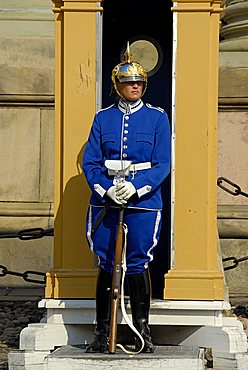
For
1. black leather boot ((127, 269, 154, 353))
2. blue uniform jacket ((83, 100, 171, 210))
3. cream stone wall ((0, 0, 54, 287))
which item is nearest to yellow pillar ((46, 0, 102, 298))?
blue uniform jacket ((83, 100, 171, 210))

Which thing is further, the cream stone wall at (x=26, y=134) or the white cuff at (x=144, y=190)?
the cream stone wall at (x=26, y=134)

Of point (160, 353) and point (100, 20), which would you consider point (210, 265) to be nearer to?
point (160, 353)

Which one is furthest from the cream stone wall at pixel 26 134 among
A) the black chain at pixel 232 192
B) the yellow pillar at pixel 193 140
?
the yellow pillar at pixel 193 140

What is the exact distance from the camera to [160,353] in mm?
7430

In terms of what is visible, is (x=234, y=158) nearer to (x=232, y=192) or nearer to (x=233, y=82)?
(x=233, y=82)

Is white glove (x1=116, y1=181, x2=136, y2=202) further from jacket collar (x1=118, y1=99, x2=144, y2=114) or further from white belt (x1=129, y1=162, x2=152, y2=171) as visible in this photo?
jacket collar (x1=118, y1=99, x2=144, y2=114)

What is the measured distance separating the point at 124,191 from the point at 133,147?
298 mm

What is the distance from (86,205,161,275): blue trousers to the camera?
7426 mm

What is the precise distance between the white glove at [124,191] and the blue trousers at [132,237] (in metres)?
0.15

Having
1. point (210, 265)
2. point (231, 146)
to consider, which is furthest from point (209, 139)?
point (231, 146)

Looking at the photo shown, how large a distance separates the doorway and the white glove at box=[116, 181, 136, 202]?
1193 millimetres

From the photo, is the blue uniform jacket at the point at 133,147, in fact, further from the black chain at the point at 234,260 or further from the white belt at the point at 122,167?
the black chain at the point at 234,260

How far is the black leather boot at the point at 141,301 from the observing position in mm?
7457

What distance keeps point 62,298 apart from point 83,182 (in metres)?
0.64
